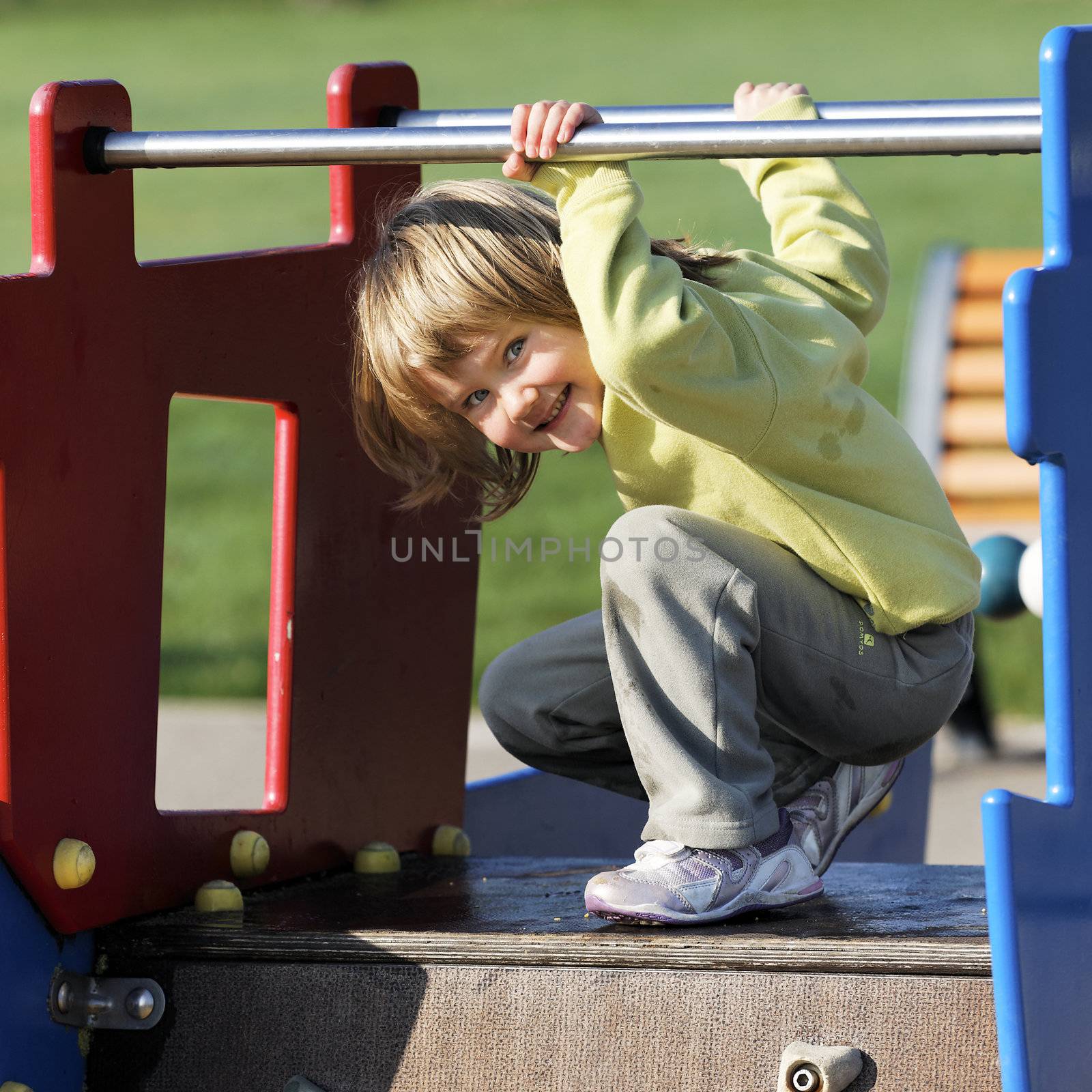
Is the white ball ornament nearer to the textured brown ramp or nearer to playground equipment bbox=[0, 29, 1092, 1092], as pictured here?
playground equipment bbox=[0, 29, 1092, 1092]

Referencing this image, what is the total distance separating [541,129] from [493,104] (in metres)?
10.7

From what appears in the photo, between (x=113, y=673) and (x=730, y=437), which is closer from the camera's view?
(x=730, y=437)

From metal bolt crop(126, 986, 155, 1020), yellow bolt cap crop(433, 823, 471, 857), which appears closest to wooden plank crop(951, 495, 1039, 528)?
yellow bolt cap crop(433, 823, 471, 857)

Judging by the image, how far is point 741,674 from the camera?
1.88 m

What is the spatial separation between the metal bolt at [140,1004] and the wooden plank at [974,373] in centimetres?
369

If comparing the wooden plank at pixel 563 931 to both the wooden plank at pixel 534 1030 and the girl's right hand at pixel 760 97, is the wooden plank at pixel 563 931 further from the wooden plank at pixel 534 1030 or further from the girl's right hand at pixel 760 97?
the girl's right hand at pixel 760 97

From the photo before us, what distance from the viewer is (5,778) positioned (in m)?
1.77

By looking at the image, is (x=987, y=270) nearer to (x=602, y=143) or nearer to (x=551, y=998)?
(x=602, y=143)

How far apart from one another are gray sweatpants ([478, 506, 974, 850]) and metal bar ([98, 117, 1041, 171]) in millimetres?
398

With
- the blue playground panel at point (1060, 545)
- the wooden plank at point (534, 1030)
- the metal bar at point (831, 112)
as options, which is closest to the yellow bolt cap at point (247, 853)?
the wooden plank at point (534, 1030)

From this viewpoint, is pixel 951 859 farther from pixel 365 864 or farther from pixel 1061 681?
pixel 1061 681

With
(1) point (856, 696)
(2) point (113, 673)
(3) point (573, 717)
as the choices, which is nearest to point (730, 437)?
(1) point (856, 696)

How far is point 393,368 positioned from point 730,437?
42 centimetres

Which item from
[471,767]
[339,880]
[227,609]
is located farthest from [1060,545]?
[227,609]
